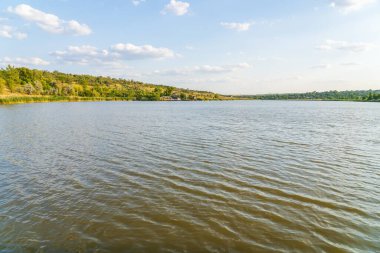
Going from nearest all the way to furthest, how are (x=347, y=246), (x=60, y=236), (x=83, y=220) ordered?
(x=347, y=246) → (x=60, y=236) → (x=83, y=220)

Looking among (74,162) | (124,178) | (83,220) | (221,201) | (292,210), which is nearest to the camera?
(83,220)

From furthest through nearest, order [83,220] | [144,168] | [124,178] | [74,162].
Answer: [74,162] < [144,168] < [124,178] < [83,220]

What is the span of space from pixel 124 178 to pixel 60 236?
16.8 ft

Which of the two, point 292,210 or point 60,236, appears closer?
point 60,236

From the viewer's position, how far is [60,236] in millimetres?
7141

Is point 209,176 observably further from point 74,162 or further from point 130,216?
point 74,162

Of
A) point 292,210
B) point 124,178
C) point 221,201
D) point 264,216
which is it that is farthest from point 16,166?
point 292,210

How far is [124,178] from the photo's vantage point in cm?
1220

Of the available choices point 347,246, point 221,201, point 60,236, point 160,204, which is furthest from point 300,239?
point 60,236

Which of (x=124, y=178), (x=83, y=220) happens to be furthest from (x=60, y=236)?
(x=124, y=178)

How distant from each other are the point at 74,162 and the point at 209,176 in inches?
328

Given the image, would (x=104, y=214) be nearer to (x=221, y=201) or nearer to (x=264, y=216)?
(x=221, y=201)

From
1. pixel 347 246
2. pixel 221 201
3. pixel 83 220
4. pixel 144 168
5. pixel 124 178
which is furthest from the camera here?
pixel 144 168

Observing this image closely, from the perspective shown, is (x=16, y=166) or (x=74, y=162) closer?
(x=16, y=166)
